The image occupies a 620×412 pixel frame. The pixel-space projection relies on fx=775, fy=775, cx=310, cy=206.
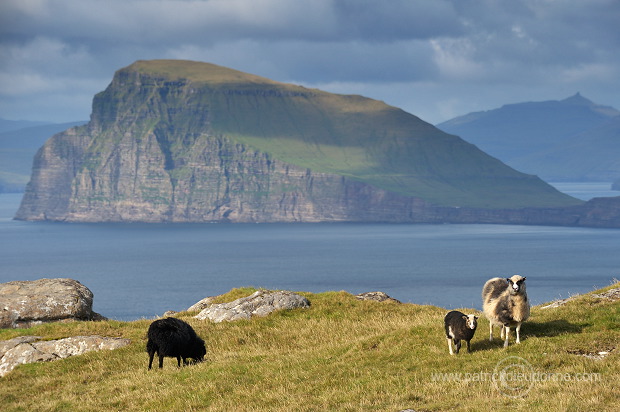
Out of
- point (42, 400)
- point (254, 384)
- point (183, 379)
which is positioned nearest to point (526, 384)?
point (254, 384)

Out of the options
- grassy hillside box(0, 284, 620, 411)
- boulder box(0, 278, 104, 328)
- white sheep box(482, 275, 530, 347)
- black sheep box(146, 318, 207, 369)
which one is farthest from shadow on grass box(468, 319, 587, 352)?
boulder box(0, 278, 104, 328)

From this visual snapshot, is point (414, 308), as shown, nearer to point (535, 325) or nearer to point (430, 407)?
point (535, 325)

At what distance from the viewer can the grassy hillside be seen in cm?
1889

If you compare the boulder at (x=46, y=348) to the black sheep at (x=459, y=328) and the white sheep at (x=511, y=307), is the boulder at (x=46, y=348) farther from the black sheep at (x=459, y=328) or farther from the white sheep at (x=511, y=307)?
the white sheep at (x=511, y=307)

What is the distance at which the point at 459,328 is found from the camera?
914 inches

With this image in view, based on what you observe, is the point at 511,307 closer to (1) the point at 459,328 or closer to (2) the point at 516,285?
(2) the point at 516,285

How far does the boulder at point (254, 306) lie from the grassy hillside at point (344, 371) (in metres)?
2.29

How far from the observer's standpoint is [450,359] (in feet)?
73.9

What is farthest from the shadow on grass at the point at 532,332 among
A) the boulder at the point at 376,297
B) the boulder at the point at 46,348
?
the boulder at the point at 46,348

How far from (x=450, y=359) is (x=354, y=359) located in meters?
3.28

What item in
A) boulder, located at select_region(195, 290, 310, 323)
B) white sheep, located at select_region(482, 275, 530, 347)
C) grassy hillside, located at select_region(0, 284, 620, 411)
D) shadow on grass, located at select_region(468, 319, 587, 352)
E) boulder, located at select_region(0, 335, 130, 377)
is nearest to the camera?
grassy hillside, located at select_region(0, 284, 620, 411)

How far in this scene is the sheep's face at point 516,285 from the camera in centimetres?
2331

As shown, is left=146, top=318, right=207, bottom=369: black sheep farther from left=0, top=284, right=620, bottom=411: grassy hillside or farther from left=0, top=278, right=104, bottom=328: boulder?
left=0, top=278, right=104, bottom=328: boulder

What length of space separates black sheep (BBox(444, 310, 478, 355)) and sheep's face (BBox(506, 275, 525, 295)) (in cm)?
160
